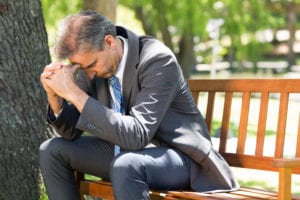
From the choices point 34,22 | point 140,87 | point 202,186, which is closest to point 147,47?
point 140,87

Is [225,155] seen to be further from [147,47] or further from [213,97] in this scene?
[147,47]


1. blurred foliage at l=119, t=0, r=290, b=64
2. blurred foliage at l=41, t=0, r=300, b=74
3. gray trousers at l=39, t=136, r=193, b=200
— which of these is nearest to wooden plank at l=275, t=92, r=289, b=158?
gray trousers at l=39, t=136, r=193, b=200

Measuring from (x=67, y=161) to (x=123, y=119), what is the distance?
0.52 meters

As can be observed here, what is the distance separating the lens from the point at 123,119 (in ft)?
12.0

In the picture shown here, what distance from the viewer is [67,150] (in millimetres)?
3969

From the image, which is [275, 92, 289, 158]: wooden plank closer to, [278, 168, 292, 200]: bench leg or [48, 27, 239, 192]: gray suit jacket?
[48, 27, 239, 192]: gray suit jacket

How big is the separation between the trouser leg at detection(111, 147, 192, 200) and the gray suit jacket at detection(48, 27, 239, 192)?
0.05 m

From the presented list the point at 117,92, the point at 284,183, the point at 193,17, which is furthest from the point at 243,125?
the point at 193,17

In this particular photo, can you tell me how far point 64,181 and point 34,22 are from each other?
4.64ft

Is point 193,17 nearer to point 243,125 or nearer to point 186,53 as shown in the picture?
point 186,53

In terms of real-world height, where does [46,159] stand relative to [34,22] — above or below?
below

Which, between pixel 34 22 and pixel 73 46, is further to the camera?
pixel 34 22

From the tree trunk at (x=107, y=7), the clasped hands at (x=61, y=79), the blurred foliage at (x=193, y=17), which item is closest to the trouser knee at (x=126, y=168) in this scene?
the clasped hands at (x=61, y=79)

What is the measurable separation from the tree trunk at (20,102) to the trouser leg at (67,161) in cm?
89
